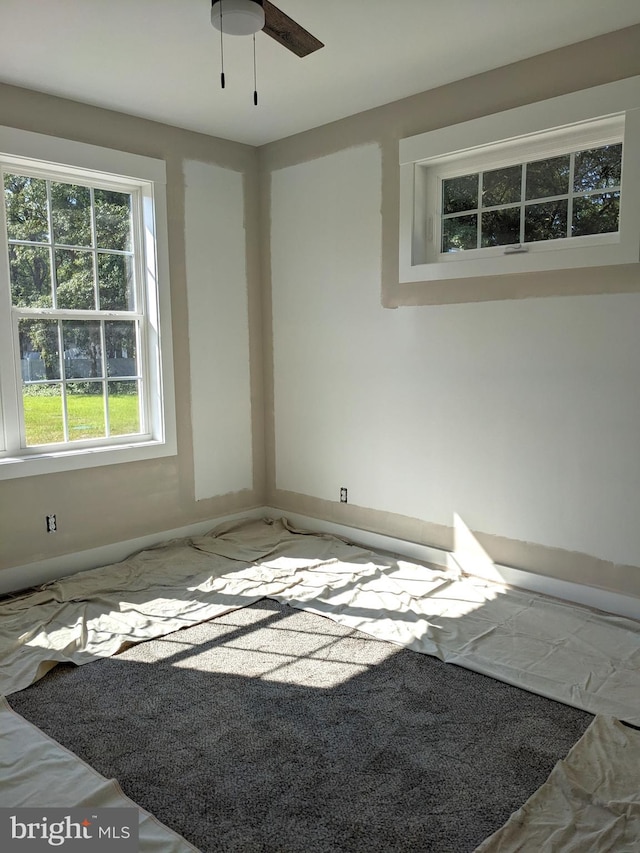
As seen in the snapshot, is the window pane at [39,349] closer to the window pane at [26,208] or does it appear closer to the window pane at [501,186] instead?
the window pane at [26,208]

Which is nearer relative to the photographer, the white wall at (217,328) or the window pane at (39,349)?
the window pane at (39,349)

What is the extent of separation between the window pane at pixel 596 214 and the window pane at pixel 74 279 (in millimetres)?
2912

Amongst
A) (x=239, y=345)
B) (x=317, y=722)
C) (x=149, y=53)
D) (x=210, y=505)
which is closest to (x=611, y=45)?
(x=149, y=53)

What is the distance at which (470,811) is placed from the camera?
2055 millimetres

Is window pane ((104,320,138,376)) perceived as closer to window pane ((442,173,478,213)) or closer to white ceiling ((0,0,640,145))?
white ceiling ((0,0,640,145))

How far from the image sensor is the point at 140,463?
446 cm

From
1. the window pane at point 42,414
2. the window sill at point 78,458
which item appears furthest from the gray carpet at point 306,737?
the window pane at point 42,414

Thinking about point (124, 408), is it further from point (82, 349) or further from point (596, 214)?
point (596, 214)

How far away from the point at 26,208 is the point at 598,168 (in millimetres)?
3224

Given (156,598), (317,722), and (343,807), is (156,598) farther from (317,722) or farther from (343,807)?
(343,807)

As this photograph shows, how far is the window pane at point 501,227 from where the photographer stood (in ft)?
12.2

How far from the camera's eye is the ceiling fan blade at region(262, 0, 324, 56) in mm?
2689

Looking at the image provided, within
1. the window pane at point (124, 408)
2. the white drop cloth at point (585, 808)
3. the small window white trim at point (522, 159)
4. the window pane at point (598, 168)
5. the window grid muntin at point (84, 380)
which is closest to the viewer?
the white drop cloth at point (585, 808)

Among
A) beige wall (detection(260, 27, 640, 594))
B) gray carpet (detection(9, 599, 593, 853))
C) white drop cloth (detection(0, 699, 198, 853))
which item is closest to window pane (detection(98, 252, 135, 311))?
beige wall (detection(260, 27, 640, 594))
